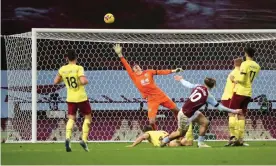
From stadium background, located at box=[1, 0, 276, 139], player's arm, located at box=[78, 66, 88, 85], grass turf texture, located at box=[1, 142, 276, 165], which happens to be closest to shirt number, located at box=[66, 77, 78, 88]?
player's arm, located at box=[78, 66, 88, 85]

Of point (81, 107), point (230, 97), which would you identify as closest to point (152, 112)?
point (230, 97)

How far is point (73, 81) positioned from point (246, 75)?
2535 millimetres

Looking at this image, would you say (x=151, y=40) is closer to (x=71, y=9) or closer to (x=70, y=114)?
(x=71, y=9)

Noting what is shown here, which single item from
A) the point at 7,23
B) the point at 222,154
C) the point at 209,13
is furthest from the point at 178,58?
the point at 222,154

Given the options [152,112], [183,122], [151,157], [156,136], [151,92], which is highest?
[151,92]

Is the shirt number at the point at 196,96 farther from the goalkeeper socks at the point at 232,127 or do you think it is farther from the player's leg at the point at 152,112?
the player's leg at the point at 152,112

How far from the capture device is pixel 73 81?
9711mm

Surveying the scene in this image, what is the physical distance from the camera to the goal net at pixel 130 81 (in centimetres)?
1403

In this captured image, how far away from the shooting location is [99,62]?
595 inches

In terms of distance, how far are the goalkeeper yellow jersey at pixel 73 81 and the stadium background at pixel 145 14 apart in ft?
19.4

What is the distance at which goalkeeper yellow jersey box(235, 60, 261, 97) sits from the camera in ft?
35.1

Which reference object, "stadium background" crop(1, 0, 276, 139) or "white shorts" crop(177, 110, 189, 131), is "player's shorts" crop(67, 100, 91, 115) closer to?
"white shorts" crop(177, 110, 189, 131)

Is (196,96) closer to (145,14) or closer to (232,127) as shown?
(232,127)

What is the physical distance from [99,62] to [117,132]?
4.53 feet
